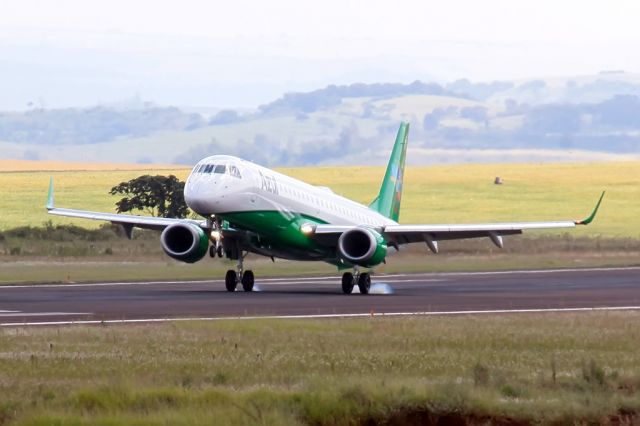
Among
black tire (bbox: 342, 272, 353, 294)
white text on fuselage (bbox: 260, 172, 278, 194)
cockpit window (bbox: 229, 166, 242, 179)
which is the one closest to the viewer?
cockpit window (bbox: 229, 166, 242, 179)

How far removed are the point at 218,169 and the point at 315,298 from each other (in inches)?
183

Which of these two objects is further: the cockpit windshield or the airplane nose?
the cockpit windshield

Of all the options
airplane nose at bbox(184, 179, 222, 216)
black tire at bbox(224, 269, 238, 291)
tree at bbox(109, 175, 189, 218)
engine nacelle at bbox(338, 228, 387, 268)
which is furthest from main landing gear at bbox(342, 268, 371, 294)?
tree at bbox(109, 175, 189, 218)

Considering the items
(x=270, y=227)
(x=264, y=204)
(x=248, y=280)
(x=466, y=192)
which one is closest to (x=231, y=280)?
(x=248, y=280)

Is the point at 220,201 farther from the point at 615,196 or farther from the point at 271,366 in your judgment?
the point at 615,196

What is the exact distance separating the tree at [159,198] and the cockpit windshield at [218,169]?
4215 centimetres

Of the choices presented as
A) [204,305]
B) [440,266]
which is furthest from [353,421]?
[440,266]

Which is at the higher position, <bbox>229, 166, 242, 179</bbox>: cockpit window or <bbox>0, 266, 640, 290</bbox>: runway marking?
<bbox>229, 166, 242, 179</bbox>: cockpit window

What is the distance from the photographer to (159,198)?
84688 millimetres

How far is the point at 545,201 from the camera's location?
11094cm

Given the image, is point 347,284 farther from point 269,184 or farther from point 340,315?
point 340,315

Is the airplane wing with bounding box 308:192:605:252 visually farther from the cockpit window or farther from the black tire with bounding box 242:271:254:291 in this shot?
the cockpit window

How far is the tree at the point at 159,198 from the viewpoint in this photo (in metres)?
83.0

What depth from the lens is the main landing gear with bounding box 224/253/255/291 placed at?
1670 inches
